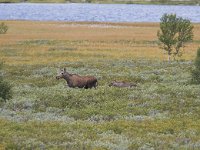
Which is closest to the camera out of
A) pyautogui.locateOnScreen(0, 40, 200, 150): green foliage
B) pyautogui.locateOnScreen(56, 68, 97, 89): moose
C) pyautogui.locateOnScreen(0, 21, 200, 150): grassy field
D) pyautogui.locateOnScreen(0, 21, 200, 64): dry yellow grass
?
pyautogui.locateOnScreen(0, 40, 200, 150): green foliage

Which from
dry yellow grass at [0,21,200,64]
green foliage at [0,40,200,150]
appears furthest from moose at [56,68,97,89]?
dry yellow grass at [0,21,200,64]

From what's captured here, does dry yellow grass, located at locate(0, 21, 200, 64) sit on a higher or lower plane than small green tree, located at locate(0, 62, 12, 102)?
lower

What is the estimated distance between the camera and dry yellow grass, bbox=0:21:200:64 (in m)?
55.8

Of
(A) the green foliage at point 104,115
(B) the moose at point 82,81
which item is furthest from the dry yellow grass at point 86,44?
(B) the moose at point 82,81

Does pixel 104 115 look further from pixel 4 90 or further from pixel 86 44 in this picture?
pixel 86 44

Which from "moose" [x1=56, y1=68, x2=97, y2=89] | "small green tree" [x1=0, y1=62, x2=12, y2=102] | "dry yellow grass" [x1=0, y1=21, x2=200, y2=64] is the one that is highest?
"small green tree" [x1=0, y1=62, x2=12, y2=102]

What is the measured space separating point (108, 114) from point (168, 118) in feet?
8.82

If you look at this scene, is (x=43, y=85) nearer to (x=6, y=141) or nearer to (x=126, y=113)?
(x=126, y=113)

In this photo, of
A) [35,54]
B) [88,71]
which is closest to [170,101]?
[88,71]

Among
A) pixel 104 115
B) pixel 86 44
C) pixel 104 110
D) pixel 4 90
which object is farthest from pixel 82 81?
pixel 86 44

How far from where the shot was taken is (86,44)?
7088 cm

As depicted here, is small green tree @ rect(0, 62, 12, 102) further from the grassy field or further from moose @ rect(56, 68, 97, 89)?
moose @ rect(56, 68, 97, 89)

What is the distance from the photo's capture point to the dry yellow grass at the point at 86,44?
5578 cm

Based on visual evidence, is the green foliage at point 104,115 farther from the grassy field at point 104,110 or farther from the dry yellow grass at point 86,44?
the dry yellow grass at point 86,44
